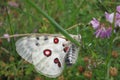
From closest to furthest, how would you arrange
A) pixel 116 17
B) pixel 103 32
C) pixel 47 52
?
pixel 116 17, pixel 103 32, pixel 47 52

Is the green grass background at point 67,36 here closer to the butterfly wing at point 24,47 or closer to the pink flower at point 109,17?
the pink flower at point 109,17

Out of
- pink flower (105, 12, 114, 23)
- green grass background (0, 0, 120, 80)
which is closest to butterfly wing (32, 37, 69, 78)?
green grass background (0, 0, 120, 80)

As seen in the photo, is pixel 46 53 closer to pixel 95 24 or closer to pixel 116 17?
pixel 95 24

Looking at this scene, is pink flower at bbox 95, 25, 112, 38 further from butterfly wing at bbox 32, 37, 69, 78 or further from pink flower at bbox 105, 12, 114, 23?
butterfly wing at bbox 32, 37, 69, 78

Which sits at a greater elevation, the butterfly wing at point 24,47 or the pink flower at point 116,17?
the pink flower at point 116,17

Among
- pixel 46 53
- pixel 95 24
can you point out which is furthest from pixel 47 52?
pixel 95 24

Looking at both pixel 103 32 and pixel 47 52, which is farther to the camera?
pixel 47 52

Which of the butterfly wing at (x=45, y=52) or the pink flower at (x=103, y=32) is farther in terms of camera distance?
the butterfly wing at (x=45, y=52)

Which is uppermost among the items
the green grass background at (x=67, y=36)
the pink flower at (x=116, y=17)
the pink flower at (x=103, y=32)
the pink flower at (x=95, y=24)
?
the pink flower at (x=116, y=17)

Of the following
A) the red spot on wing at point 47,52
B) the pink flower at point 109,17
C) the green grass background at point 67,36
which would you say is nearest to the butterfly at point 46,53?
the red spot on wing at point 47,52
